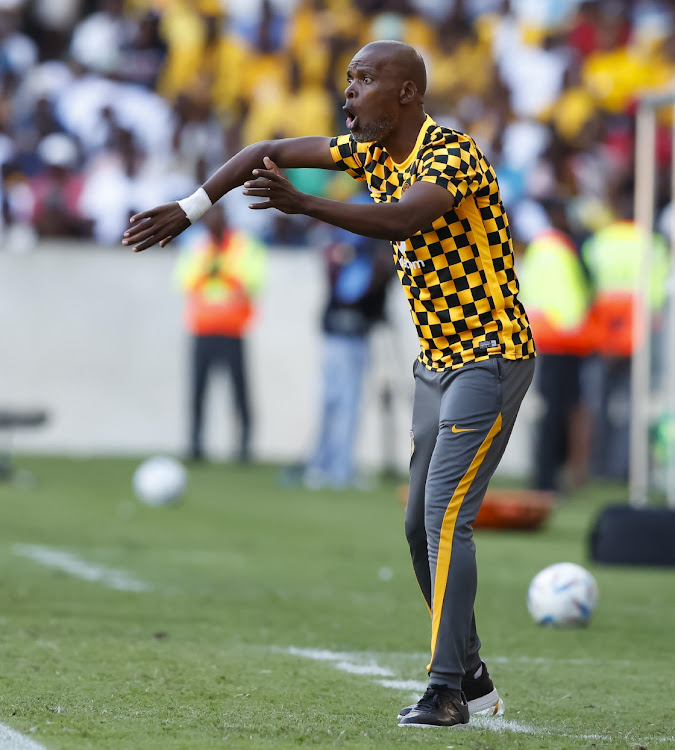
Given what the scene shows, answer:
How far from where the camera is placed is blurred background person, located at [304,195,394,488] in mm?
14273

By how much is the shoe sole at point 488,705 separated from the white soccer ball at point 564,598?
212 cm

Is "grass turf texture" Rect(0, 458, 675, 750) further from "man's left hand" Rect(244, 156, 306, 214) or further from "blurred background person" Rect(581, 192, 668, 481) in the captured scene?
"blurred background person" Rect(581, 192, 668, 481)

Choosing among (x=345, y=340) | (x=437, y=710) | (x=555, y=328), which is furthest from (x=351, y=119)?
(x=345, y=340)

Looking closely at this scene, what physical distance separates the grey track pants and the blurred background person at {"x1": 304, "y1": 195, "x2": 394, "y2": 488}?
9.07m

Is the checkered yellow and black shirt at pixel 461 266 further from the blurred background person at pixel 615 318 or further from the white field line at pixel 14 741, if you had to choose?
the blurred background person at pixel 615 318

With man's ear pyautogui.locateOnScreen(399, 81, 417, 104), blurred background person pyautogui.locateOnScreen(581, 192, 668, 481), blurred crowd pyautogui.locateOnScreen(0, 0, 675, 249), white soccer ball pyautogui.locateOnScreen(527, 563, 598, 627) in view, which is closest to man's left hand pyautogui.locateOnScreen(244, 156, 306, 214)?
man's ear pyautogui.locateOnScreen(399, 81, 417, 104)

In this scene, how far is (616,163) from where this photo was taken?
17.9 meters

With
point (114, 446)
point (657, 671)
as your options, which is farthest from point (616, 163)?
point (657, 671)

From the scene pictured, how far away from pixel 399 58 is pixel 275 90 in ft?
47.4

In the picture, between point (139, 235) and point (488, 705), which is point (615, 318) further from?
point (139, 235)

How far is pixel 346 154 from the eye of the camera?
5145mm

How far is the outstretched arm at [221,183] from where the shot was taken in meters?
4.89

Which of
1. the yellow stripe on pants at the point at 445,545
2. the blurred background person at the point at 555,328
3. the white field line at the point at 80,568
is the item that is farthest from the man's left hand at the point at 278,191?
the blurred background person at the point at 555,328

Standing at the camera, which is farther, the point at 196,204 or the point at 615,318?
the point at 615,318
